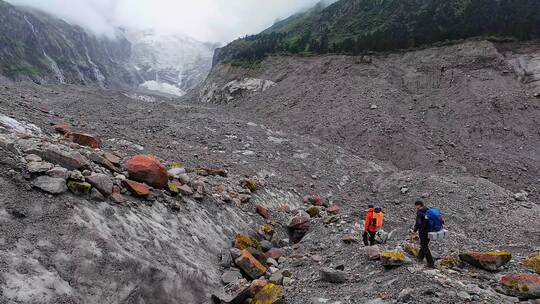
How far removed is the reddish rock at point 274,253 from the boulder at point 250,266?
1263 mm

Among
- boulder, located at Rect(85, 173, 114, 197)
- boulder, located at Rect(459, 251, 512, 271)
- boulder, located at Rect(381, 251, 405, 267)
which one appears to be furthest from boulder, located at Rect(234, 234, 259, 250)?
boulder, located at Rect(459, 251, 512, 271)

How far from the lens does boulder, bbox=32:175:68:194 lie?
Answer: 8.16m

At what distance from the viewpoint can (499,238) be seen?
604 inches

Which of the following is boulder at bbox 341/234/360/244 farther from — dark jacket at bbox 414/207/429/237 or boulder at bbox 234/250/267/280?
dark jacket at bbox 414/207/429/237

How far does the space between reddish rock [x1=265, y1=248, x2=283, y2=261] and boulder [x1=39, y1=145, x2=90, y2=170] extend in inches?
210

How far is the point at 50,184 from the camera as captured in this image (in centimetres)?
827

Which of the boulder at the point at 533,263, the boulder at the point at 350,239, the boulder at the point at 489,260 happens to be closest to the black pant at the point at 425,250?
the boulder at the point at 489,260

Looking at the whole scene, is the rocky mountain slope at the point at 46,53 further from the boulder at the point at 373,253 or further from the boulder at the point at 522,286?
the boulder at the point at 522,286

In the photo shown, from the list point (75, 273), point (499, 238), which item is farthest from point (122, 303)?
point (499, 238)

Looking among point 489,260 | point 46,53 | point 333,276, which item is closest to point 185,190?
point 333,276

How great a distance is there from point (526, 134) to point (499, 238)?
18633 millimetres

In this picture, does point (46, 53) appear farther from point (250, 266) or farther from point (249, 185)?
point (250, 266)

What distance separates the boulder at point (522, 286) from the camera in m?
7.33

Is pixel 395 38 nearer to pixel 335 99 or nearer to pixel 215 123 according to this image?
pixel 335 99
